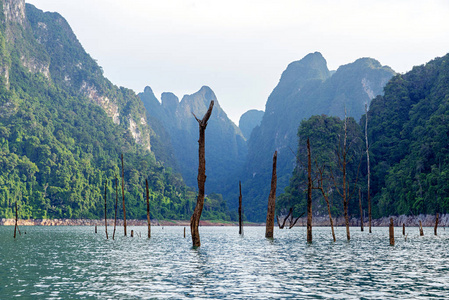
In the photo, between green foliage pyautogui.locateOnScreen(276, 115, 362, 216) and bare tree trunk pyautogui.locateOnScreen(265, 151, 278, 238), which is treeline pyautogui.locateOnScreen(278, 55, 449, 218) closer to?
green foliage pyautogui.locateOnScreen(276, 115, 362, 216)

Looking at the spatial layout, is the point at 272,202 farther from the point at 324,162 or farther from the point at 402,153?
the point at 402,153

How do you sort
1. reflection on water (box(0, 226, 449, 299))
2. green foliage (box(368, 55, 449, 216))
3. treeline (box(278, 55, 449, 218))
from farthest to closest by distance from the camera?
treeline (box(278, 55, 449, 218)), green foliage (box(368, 55, 449, 216)), reflection on water (box(0, 226, 449, 299))

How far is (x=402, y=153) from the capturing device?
174375mm

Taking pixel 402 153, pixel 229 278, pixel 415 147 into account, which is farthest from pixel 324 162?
pixel 229 278

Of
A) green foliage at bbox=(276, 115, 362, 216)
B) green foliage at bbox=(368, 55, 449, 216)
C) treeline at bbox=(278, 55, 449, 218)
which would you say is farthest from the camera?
green foliage at bbox=(276, 115, 362, 216)

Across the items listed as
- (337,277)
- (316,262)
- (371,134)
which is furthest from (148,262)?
(371,134)

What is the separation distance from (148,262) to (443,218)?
10390 cm

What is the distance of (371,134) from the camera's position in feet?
646

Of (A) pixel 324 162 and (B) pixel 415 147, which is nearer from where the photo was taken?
(B) pixel 415 147


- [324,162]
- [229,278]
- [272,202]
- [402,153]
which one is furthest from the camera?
[324,162]

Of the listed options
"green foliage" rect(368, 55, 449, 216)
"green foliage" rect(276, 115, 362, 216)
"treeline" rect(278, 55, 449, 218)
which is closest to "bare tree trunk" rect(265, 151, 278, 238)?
"treeline" rect(278, 55, 449, 218)

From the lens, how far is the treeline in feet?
439

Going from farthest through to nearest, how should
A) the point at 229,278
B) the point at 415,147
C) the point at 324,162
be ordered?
the point at 324,162, the point at 415,147, the point at 229,278

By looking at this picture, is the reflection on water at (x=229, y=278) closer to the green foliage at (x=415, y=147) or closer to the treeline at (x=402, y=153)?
the treeline at (x=402, y=153)
